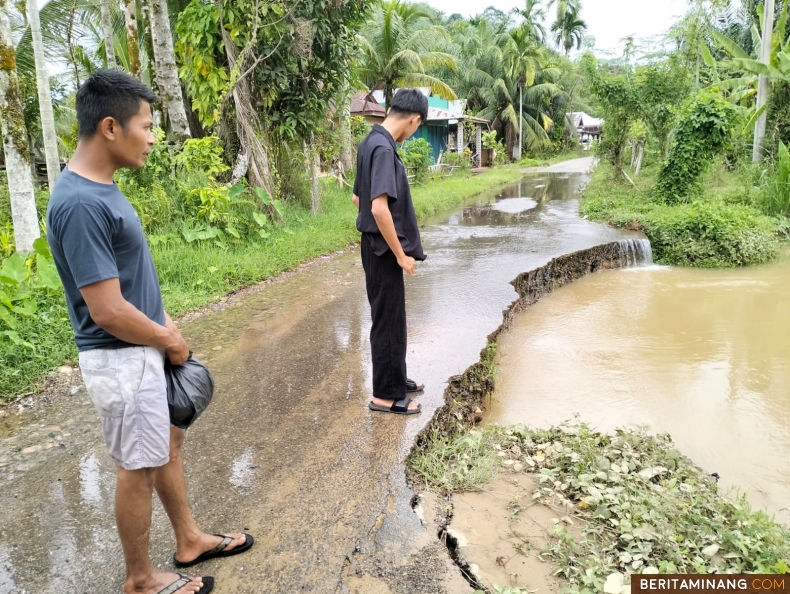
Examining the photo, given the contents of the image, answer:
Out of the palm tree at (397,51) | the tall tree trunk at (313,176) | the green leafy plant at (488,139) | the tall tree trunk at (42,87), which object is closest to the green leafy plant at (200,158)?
the tall tree trunk at (42,87)

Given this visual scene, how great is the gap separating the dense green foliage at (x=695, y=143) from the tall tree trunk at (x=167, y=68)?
9.16 m

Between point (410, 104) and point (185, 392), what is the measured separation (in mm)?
1911

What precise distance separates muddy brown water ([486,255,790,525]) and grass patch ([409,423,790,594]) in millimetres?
587

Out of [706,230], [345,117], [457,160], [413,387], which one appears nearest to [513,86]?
[457,160]

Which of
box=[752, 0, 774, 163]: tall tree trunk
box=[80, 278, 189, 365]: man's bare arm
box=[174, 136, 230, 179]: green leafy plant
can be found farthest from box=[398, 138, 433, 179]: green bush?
box=[80, 278, 189, 365]: man's bare arm

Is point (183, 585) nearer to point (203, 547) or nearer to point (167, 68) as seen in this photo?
point (203, 547)

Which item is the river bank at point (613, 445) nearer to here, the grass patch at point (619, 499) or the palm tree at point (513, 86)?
the grass patch at point (619, 499)

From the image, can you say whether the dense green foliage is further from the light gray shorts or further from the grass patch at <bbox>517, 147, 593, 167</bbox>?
the grass patch at <bbox>517, 147, 593, 167</bbox>

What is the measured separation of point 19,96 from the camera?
5484mm

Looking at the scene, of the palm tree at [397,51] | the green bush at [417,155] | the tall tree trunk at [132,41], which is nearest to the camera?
the tall tree trunk at [132,41]

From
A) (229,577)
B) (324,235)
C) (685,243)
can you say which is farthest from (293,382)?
(685,243)

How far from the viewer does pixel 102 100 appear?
172 cm

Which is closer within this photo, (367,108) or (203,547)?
(203,547)

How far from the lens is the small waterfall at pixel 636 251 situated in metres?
9.12
